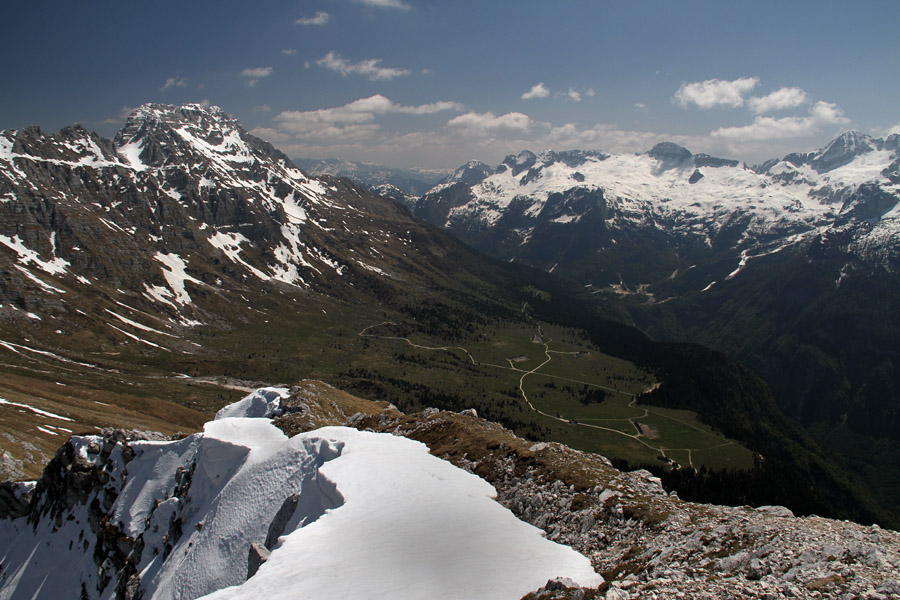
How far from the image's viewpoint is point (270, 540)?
43.0 m

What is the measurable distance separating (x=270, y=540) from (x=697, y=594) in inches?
1411

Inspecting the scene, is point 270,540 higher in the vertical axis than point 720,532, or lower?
lower

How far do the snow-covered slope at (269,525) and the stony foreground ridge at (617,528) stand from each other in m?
0.57

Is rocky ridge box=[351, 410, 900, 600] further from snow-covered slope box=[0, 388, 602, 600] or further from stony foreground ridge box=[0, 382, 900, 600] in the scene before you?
snow-covered slope box=[0, 388, 602, 600]

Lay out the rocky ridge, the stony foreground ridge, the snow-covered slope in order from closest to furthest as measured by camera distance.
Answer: the rocky ridge → the stony foreground ridge → the snow-covered slope

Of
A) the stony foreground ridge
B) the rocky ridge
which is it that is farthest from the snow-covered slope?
the rocky ridge

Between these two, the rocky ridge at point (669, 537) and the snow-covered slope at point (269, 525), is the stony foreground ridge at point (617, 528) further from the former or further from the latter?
the snow-covered slope at point (269, 525)

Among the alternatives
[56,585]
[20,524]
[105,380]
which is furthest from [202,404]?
[56,585]

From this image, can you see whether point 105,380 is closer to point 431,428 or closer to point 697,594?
point 431,428

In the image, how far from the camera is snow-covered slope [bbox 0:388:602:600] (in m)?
29.8

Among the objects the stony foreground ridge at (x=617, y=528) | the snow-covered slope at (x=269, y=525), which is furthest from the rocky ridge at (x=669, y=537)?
the snow-covered slope at (x=269, y=525)

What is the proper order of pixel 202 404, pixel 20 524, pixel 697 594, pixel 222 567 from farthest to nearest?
pixel 202 404
pixel 20 524
pixel 222 567
pixel 697 594

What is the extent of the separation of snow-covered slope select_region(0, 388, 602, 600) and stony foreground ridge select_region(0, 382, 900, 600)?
0.57 metres

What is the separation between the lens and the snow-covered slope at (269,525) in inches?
1174
